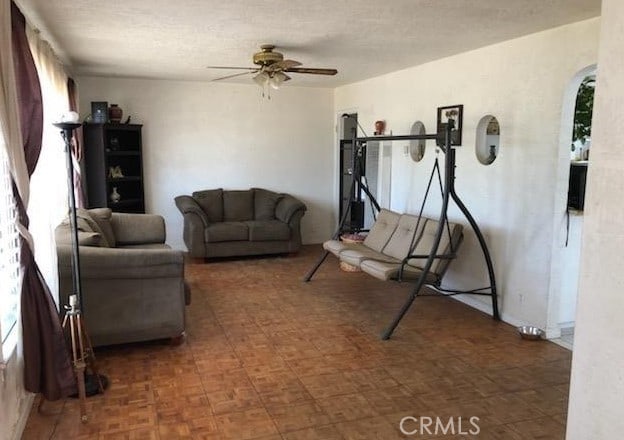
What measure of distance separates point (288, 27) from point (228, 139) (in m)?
3.56

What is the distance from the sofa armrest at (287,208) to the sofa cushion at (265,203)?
7 centimetres

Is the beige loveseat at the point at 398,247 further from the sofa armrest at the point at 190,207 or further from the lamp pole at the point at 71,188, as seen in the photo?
the lamp pole at the point at 71,188

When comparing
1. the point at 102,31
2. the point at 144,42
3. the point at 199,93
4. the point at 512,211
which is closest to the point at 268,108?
the point at 199,93

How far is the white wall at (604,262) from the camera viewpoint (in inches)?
65.8

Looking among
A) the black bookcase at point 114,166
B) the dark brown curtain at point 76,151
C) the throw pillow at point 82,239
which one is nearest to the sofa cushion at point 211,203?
the black bookcase at point 114,166

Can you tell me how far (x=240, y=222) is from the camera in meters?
6.79

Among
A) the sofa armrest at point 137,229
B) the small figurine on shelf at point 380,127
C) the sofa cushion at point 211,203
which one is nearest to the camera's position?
the sofa armrest at point 137,229

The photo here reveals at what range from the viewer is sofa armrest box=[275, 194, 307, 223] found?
6.82 metres

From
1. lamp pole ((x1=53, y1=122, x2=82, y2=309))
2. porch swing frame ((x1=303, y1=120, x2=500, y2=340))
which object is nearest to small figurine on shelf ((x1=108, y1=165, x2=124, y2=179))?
porch swing frame ((x1=303, y1=120, x2=500, y2=340))

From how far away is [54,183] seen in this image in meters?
4.18

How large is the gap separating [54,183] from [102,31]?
124 centimetres

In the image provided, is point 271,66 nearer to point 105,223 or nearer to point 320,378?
point 105,223

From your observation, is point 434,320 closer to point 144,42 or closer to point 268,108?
point 144,42

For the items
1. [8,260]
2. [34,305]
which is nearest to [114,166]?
[8,260]
